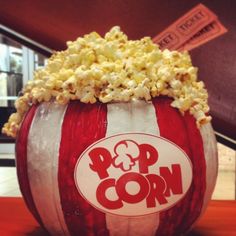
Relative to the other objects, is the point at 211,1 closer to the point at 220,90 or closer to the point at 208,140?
the point at 220,90

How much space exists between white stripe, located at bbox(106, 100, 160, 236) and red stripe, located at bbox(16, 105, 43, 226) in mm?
→ 159

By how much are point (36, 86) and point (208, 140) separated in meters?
0.34

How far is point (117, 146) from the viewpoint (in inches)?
32.3

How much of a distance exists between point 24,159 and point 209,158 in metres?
0.34

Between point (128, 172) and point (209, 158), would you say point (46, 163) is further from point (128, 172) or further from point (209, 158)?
point (209, 158)

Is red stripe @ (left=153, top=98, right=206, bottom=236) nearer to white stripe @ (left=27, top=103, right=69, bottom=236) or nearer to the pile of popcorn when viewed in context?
the pile of popcorn

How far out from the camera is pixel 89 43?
893 millimetres

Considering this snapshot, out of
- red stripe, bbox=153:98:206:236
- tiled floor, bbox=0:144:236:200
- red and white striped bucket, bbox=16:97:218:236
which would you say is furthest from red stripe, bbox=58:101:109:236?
tiled floor, bbox=0:144:236:200

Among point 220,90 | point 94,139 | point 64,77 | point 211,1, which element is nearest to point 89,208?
point 94,139

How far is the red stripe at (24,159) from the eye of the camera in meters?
0.90

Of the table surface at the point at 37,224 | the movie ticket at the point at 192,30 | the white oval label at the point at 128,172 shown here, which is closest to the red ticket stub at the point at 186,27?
the movie ticket at the point at 192,30

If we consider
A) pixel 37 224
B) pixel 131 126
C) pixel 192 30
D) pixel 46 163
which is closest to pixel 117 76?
pixel 131 126

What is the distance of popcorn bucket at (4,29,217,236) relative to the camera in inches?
32.5

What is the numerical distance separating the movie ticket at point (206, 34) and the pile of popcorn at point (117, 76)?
0.71 metres
